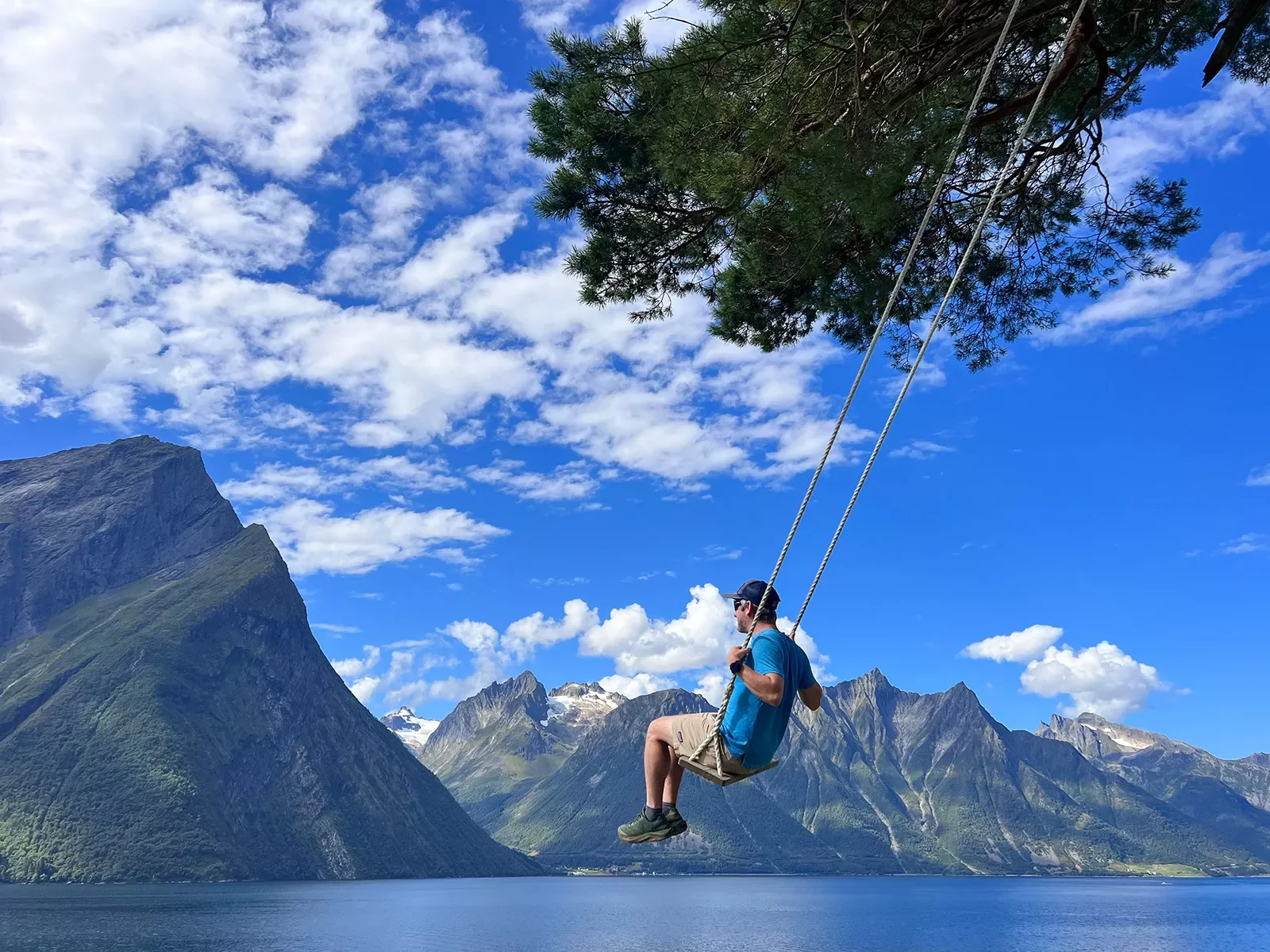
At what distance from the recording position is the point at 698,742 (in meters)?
6.70

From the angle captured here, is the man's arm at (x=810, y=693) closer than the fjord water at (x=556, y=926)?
Yes

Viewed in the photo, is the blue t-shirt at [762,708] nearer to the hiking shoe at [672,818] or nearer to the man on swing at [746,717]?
the man on swing at [746,717]

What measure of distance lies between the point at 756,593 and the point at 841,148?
4265 mm

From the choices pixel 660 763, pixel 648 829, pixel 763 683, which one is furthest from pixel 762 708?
pixel 648 829

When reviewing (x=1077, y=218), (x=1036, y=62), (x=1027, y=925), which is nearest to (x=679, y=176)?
(x=1036, y=62)

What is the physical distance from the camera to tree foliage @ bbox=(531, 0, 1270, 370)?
29.8 ft

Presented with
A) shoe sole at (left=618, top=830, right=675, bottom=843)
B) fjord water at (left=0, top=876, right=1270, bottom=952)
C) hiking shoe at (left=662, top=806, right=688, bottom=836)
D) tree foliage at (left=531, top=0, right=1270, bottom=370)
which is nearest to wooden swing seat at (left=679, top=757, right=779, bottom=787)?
hiking shoe at (left=662, top=806, right=688, bottom=836)

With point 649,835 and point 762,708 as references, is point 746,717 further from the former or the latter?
point 649,835

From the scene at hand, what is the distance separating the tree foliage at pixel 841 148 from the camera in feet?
29.8

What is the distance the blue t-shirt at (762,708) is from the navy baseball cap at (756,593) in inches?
9.6

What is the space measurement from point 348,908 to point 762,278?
184m

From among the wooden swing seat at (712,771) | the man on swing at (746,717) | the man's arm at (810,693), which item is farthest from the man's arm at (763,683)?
the wooden swing seat at (712,771)

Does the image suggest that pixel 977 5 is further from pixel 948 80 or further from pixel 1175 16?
pixel 1175 16

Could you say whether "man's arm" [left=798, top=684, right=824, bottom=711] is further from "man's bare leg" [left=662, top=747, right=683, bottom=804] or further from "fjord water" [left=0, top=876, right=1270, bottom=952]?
"fjord water" [left=0, top=876, right=1270, bottom=952]
